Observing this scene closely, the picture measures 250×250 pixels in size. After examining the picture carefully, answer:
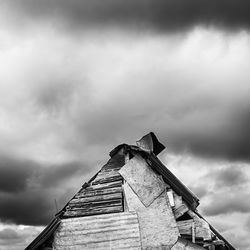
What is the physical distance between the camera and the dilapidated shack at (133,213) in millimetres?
10406

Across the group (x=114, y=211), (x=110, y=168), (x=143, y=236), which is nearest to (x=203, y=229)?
(x=143, y=236)

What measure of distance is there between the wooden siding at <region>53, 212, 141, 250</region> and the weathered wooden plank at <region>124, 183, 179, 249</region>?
185mm

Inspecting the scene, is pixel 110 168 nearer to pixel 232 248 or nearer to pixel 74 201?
pixel 74 201

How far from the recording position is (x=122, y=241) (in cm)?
1054

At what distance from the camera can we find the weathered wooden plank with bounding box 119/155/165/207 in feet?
35.8

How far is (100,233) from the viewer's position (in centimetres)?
1076

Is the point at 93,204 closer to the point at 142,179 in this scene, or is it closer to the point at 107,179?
the point at 107,179

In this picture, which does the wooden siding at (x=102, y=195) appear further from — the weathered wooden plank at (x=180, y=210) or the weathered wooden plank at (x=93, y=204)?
the weathered wooden plank at (x=180, y=210)

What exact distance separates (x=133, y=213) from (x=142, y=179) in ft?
3.21

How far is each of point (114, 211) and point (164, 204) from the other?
1.37m

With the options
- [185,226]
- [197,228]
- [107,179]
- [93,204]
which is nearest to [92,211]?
[93,204]

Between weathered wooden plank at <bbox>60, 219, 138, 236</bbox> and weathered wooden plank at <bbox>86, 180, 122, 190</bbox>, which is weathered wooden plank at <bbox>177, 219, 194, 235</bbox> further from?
weathered wooden plank at <bbox>86, 180, 122, 190</bbox>

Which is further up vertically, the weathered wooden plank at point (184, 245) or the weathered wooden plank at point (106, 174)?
the weathered wooden plank at point (106, 174)

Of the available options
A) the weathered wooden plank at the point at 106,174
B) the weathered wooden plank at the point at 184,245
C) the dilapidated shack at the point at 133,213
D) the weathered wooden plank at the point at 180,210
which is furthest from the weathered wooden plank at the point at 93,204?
the weathered wooden plank at the point at 184,245
